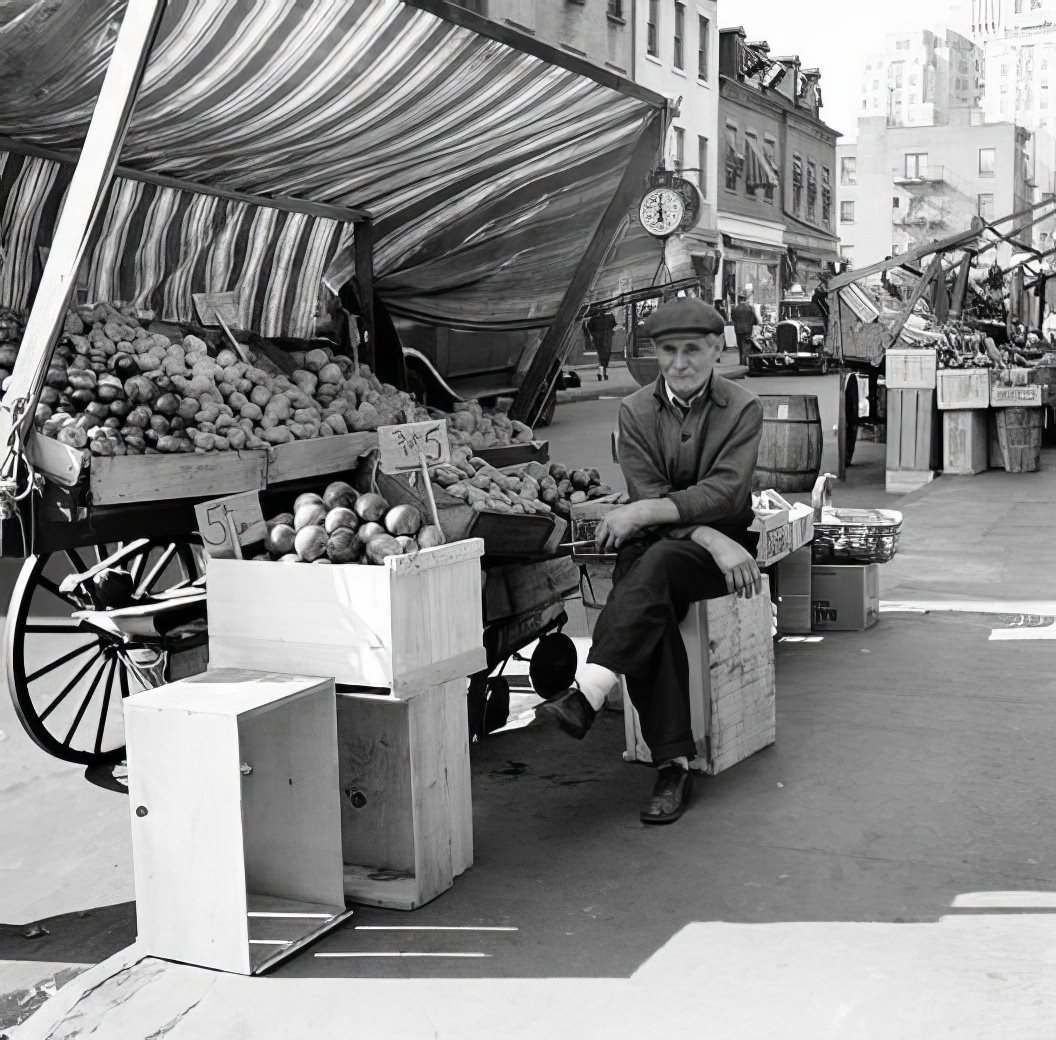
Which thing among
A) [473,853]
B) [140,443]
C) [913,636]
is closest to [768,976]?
[473,853]

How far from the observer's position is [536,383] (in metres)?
7.19

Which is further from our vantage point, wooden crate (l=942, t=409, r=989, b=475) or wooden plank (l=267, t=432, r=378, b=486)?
wooden crate (l=942, t=409, r=989, b=475)

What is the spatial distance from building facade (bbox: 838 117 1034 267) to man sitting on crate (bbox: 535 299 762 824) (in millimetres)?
87318

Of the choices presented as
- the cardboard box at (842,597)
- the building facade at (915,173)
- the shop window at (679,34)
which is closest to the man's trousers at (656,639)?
the cardboard box at (842,597)

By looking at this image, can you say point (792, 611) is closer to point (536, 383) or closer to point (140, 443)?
point (536, 383)

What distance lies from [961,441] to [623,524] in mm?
10145

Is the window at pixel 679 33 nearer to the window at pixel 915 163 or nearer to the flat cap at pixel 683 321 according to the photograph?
the flat cap at pixel 683 321

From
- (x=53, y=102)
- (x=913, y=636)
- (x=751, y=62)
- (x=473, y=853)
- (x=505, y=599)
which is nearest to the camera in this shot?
(x=473, y=853)

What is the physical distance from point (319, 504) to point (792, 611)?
360 centimetres

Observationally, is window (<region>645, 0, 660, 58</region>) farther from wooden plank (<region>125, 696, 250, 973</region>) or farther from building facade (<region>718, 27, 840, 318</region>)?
wooden plank (<region>125, 696, 250, 973</region>)

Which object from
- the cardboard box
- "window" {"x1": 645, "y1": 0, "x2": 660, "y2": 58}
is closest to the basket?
the cardboard box

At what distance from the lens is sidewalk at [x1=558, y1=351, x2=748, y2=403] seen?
82.7 feet

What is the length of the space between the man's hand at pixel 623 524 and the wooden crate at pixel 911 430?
31.7 ft

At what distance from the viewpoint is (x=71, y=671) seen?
Answer: 22.1 ft
